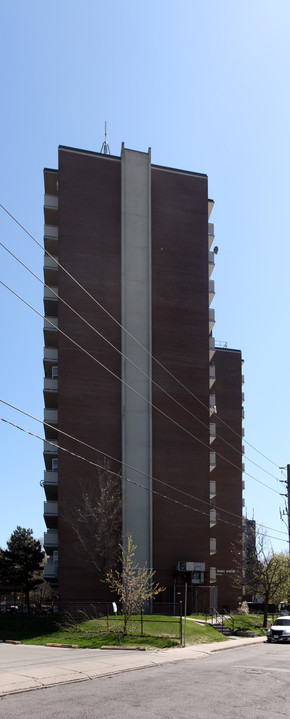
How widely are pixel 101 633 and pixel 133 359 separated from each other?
23.3 metres

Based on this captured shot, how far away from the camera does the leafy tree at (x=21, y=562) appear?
7050cm

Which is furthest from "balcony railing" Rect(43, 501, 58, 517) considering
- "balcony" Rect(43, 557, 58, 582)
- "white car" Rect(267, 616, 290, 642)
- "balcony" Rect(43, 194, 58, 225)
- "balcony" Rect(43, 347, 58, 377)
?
"balcony" Rect(43, 194, 58, 225)

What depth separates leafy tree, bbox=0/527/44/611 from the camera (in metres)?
70.5

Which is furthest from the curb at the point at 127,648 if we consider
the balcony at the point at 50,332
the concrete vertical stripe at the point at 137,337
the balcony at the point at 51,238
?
the balcony at the point at 51,238

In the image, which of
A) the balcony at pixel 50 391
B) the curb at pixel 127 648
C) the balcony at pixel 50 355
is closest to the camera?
the curb at pixel 127 648

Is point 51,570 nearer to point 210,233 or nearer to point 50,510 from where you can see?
point 50,510

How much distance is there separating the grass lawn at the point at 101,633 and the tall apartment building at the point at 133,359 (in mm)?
7329

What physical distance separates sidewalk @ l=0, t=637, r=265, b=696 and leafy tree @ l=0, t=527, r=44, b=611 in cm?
4187

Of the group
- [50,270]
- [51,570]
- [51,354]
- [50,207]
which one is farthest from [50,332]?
[51,570]

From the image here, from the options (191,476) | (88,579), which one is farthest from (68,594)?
(191,476)

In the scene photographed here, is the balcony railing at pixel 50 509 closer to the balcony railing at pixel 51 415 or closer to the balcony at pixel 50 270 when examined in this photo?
the balcony railing at pixel 51 415

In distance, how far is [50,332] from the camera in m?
50.0

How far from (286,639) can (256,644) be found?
167cm

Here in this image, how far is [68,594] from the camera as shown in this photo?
1756 inches
